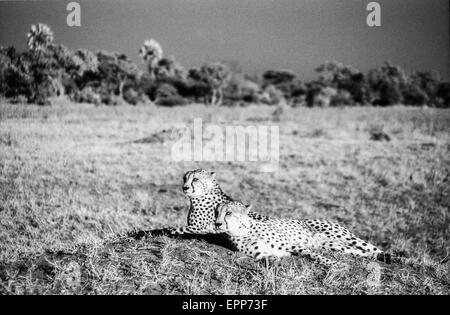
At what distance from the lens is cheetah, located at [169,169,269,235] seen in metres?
4.15

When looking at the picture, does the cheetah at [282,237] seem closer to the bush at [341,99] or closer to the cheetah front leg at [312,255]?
the cheetah front leg at [312,255]

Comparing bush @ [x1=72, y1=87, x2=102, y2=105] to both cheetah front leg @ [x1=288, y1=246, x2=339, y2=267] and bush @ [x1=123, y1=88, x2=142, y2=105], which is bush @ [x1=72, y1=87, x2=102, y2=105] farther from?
cheetah front leg @ [x1=288, y1=246, x2=339, y2=267]

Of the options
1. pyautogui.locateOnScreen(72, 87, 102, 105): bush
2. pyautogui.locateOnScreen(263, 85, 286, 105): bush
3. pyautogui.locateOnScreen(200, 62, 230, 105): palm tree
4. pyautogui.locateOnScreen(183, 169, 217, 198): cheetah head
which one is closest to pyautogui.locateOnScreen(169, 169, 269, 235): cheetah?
pyautogui.locateOnScreen(183, 169, 217, 198): cheetah head

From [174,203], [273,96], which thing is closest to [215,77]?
[273,96]

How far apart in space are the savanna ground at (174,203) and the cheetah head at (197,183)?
1.80 feet

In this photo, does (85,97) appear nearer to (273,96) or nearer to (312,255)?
(312,255)

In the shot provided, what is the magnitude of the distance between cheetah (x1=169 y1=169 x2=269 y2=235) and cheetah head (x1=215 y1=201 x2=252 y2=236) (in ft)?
1.75

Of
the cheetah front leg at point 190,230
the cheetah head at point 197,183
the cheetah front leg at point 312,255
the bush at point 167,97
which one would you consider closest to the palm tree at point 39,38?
the cheetah head at point 197,183

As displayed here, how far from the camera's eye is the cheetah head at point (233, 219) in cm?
351

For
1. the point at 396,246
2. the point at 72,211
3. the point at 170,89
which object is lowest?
the point at 396,246
